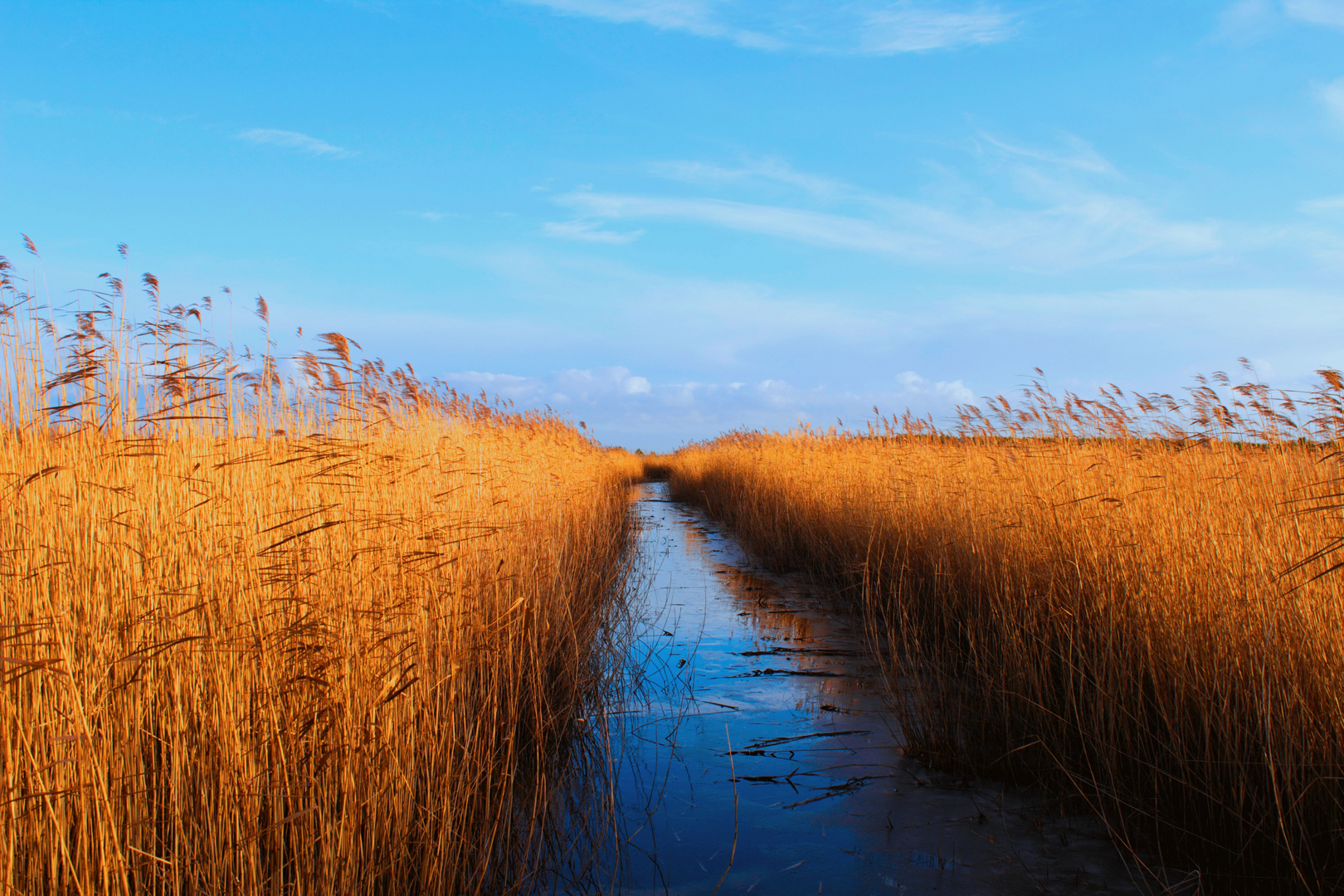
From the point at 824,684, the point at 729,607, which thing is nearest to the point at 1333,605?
the point at 824,684

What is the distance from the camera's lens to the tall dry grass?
1792mm

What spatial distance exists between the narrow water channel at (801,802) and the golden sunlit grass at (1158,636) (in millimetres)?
233

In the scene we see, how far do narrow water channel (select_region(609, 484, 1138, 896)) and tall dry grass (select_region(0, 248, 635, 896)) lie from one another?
0.42 meters

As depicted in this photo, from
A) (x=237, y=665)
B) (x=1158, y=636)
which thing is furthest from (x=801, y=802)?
(x=237, y=665)

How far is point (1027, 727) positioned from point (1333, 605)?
1.25m

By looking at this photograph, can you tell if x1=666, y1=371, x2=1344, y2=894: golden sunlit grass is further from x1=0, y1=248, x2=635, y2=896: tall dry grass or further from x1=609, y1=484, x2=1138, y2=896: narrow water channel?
x1=0, y1=248, x2=635, y2=896: tall dry grass

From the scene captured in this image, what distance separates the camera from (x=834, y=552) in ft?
24.1

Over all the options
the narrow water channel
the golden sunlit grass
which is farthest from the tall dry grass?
the golden sunlit grass

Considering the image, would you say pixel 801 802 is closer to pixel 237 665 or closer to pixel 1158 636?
pixel 1158 636

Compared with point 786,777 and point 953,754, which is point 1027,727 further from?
point 786,777

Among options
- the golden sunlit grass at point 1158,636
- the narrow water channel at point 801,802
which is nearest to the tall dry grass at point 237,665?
the narrow water channel at point 801,802

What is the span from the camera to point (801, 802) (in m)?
3.01

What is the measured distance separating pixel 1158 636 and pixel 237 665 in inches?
141

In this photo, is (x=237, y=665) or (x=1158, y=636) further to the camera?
(x=1158, y=636)
